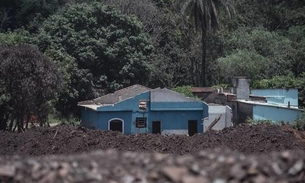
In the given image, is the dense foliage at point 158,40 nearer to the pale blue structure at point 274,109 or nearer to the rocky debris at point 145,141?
the pale blue structure at point 274,109

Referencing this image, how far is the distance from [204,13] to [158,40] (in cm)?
506

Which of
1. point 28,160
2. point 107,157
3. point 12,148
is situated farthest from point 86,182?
point 12,148

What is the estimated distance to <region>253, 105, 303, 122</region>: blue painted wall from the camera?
30178 mm

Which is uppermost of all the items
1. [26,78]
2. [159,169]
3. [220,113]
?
[26,78]

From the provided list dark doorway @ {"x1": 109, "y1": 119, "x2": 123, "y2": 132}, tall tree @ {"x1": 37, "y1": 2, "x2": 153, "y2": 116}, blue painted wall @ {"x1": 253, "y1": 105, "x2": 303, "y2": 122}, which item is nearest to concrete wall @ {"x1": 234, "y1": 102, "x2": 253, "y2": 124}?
blue painted wall @ {"x1": 253, "y1": 105, "x2": 303, "y2": 122}

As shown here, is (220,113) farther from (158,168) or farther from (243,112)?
(158,168)

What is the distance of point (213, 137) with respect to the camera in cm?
2284

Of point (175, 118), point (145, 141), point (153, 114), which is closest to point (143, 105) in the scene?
point (153, 114)

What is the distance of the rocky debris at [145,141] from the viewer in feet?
68.5

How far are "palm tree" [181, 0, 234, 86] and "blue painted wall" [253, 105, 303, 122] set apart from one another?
627 inches

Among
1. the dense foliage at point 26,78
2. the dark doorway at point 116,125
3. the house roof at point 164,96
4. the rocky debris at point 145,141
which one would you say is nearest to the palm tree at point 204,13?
the house roof at point 164,96

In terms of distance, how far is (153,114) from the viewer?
35.4m

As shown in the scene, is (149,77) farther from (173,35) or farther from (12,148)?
(12,148)

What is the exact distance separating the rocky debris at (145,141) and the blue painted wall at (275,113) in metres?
7.52
